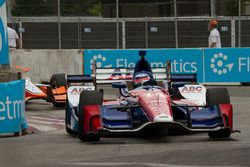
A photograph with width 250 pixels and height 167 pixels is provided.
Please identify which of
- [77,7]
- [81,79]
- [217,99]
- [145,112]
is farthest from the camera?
[77,7]

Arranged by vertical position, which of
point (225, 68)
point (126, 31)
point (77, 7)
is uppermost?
point (77, 7)

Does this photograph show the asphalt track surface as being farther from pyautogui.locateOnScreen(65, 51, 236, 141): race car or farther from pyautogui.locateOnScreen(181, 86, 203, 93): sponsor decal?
pyautogui.locateOnScreen(181, 86, 203, 93): sponsor decal

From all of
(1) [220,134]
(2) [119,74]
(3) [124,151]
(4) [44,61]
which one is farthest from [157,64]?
(3) [124,151]

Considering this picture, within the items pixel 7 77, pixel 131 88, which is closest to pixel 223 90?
pixel 131 88

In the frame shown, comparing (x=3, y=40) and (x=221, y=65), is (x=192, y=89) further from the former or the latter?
(x=221, y=65)

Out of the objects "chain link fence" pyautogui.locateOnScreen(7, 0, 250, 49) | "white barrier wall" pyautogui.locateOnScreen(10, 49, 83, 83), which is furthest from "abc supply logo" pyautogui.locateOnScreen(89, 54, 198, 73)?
"chain link fence" pyautogui.locateOnScreen(7, 0, 250, 49)

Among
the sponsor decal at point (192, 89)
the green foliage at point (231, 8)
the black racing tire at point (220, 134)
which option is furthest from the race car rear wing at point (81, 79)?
the green foliage at point (231, 8)

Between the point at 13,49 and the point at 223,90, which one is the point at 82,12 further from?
the point at 223,90

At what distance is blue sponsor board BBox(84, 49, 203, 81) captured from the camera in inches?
889

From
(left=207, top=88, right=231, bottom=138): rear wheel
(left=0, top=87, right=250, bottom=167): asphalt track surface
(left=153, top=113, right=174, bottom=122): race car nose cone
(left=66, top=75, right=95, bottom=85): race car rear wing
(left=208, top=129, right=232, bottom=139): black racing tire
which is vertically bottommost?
(left=0, top=87, right=250, bottom=167): asphalt track surface

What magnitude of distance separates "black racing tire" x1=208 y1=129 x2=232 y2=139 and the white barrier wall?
1150cm

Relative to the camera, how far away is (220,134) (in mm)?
12328

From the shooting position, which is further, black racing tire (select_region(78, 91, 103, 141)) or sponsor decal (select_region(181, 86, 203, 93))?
sponsor decal (select_region(181, 86, 203, 93))

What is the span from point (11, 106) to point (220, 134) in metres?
3.28
